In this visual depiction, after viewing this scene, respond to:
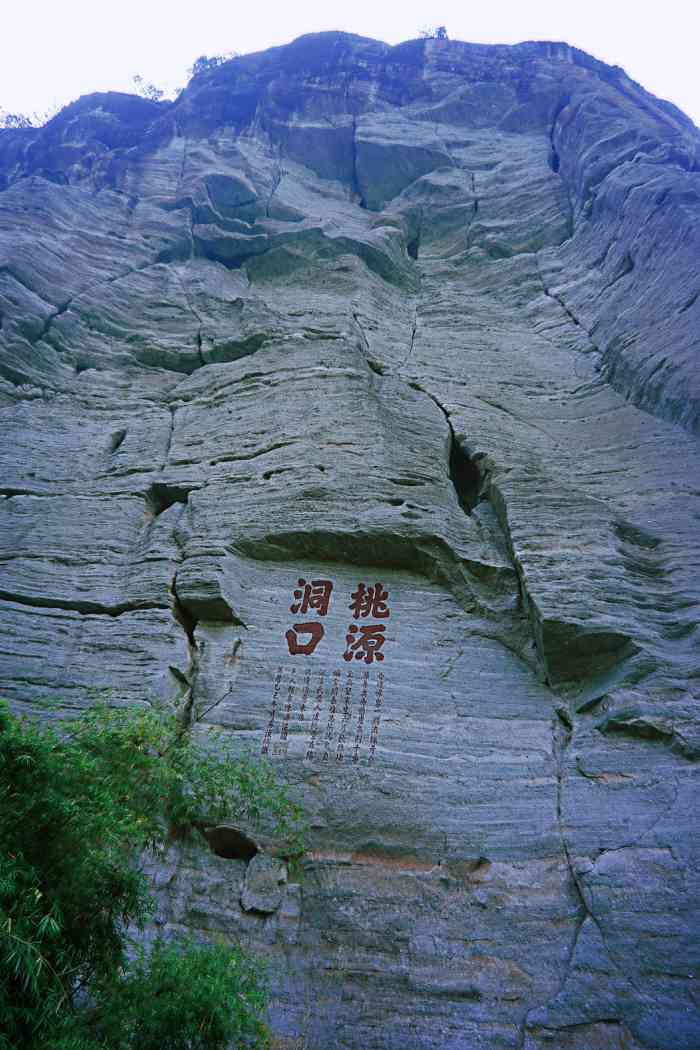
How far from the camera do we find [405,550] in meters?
8.17

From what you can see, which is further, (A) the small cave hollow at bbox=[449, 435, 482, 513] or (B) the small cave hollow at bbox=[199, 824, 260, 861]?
(A) the small cave hollow at bbox=[449, 435, 482, 513]

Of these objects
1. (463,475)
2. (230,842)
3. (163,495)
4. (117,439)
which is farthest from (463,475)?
(230,842)

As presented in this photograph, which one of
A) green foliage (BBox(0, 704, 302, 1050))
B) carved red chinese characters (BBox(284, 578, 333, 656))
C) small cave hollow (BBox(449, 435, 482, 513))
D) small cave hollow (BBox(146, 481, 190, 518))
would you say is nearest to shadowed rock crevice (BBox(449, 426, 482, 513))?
small cave hollow (BBox(449, 435, 482, 513))

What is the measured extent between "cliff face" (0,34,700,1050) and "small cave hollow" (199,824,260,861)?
37 mm

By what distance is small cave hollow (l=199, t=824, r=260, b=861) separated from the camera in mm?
6070

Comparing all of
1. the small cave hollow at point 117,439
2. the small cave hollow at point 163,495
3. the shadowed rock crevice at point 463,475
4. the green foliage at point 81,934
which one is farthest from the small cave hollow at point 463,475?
the green foliage at point 81,934

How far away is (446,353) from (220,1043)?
9.80m

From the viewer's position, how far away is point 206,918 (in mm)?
5641

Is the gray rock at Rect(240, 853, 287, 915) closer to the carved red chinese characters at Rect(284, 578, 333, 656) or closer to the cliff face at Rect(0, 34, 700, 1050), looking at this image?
the cliff face at Rect(0, 34, 700, 1050)

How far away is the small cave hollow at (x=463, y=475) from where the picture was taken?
973 centimetres

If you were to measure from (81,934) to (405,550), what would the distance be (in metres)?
4.66

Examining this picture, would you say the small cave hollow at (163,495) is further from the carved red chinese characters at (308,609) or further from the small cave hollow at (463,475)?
the small cave hollow at (463,475)

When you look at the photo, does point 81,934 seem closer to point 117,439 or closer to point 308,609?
point 308,609

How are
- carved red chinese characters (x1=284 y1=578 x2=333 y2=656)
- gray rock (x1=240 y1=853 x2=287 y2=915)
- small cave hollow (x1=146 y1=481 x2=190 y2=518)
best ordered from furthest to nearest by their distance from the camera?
small cave hollow (x1=146 y1=481 x2=190 y2=518) < carved red chinese characters (x1=284 y1=578 x2=333 y2=656) < gray rock (x1=240 y1=853 x2=287 y2=915)
